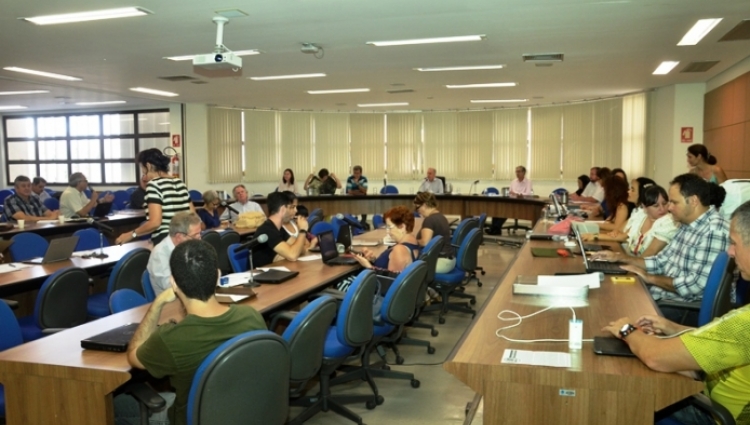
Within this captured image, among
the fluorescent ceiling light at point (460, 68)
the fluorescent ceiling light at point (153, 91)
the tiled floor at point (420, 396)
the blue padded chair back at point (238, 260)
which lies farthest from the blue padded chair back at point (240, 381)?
the fluorescent ceiling light at point (153, 91)

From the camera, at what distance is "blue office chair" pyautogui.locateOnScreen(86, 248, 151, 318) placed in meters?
4.13

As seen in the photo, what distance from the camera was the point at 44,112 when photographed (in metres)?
14.8

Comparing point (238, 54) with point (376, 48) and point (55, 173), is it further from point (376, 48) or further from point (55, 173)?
point (55, 173)

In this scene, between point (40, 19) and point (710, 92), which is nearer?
point (40, 19)

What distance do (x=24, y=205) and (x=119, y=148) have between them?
646 centimetres

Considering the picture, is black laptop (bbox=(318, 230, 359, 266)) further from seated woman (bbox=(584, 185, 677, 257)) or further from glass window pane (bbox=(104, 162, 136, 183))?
glass window pane (bbox=(104, 162, 136, 183))

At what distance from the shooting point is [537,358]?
2.21 metres

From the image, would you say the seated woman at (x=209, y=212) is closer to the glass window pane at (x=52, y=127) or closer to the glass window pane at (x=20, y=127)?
the glass window pane at (x=52, y=127)

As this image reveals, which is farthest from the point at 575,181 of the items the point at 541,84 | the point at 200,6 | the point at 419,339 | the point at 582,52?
the point at 200,6

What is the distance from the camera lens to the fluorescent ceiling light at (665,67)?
796 cm

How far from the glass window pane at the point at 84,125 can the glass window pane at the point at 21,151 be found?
1.41 meters

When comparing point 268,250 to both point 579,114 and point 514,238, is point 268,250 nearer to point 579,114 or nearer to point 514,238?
point 514,238

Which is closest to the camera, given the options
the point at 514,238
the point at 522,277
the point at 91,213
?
the point at 522,277

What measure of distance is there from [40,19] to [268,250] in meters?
2.95
